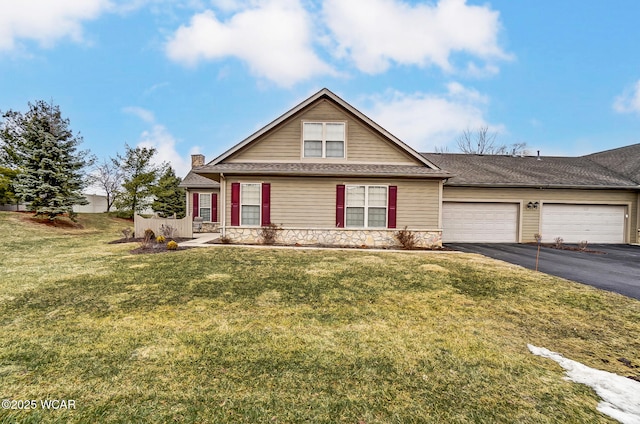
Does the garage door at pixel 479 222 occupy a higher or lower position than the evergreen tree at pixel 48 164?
lower

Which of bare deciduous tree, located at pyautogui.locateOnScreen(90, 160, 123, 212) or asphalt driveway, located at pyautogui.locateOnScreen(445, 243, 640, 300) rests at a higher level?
bare deciduous tree, located at pyautogui.locateOnScreen(90, 160, 123, 212)

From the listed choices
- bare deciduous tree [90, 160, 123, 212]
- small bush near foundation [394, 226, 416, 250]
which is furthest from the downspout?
bare deciduous tree [90, 160, 123, 212]

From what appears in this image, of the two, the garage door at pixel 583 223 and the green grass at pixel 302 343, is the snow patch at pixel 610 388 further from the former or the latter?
the garage door at pixel 583 223

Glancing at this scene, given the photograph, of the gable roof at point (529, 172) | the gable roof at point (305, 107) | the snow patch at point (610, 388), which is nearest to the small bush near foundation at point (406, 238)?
the gable roof at point (305, 107)

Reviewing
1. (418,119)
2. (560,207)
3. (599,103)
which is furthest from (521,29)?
(599,103)

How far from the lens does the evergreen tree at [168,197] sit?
23980 mm

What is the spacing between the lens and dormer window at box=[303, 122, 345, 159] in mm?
11891

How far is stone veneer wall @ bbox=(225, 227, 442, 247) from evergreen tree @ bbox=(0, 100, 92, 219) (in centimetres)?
1416

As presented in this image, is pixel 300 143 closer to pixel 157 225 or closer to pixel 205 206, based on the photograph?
pixel 157 225

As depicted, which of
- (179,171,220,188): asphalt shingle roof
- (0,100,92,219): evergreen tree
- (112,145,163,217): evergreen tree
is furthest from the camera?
(112,145,163,217): evergreen tree

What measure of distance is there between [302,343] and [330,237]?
7971 mm

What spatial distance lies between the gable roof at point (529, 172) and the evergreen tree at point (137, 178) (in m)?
23.4

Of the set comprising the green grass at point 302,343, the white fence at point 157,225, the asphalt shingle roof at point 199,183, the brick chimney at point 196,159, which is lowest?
the green grass at point 302,343

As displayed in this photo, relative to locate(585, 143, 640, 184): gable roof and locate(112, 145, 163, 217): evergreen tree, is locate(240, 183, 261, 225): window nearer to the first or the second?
locate(112, 145, 163, 217): evergreen tree
